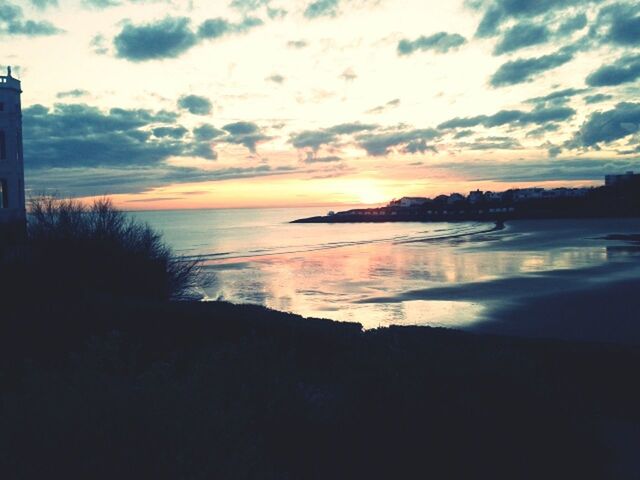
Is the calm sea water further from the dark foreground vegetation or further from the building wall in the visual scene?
the building wall

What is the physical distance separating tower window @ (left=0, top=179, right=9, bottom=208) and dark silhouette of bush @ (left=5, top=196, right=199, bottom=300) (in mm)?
9732

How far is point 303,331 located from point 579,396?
7.21 m

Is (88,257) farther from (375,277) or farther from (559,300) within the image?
(559,300)

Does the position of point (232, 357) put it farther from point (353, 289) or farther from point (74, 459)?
→ point (353, 289)

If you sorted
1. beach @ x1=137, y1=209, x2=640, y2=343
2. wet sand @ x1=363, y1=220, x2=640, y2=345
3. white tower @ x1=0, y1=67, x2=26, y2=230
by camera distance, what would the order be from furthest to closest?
white tower @ x1=0, y1=67, x2=26, y2=230, beach @ x1=137, y1=209, x2=640, y2=343, wet sand @ x1=363, y1=220, x2=640, y2=345

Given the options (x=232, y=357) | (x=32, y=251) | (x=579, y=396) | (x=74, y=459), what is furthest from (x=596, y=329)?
Result: (x=32, y=251)

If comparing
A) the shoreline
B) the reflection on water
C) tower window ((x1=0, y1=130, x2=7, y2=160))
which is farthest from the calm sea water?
tower window ((x1=0, y1=130, x2=7, y2=160))

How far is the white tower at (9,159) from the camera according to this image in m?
36.7

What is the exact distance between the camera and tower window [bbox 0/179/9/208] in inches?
1448

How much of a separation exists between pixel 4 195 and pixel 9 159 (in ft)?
8.06

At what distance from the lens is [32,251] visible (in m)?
23.7

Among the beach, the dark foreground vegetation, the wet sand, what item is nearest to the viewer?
the dark foreground vegetation

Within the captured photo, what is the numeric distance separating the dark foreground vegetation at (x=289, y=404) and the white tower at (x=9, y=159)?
23563mm

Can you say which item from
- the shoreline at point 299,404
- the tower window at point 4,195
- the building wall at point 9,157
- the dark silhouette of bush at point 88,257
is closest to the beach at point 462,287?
the dark silhouette of bush at point 88,257
